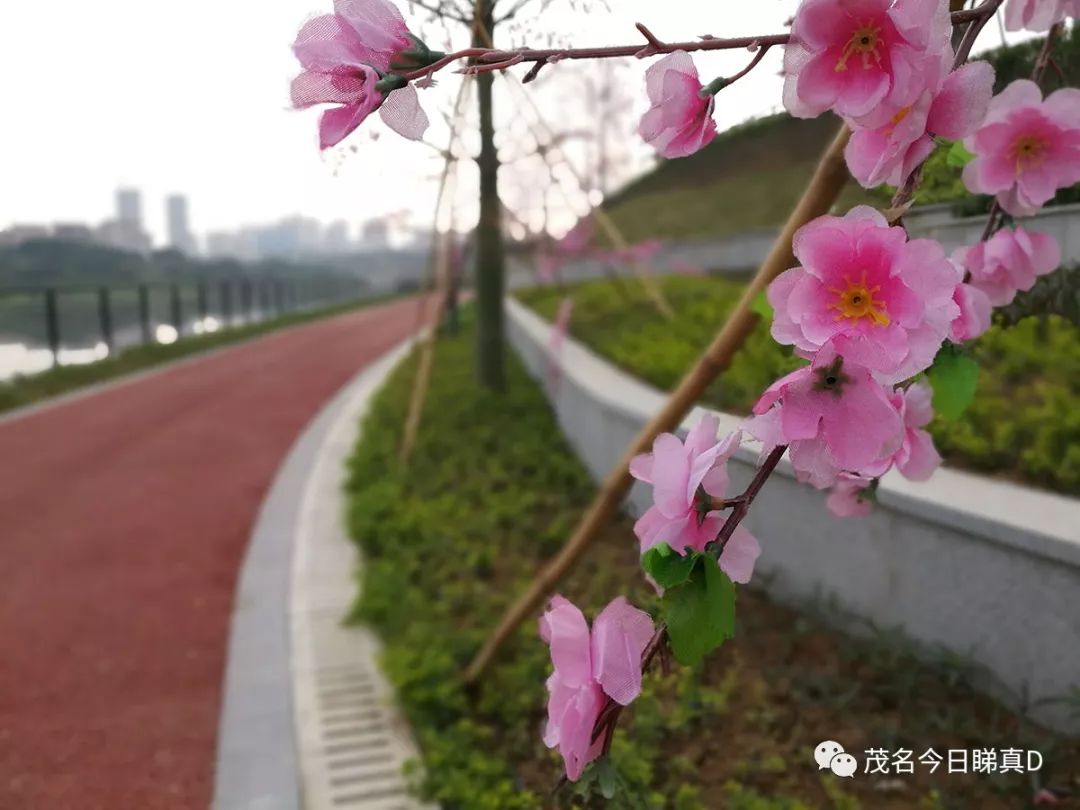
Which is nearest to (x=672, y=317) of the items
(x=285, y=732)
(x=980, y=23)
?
(x=285, y=732)

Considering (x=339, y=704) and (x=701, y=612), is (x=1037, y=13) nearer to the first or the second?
(x=701, y=612)

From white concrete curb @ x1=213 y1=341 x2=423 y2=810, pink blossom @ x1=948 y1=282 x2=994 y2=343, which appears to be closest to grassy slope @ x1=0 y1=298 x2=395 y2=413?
white concrete curb @ x1=213 y1=341 x2=423 y2=810

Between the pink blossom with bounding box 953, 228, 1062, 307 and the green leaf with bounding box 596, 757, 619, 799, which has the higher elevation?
the pink blossom with bounding box 953, 228, 1062, 307

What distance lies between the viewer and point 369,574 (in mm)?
3893

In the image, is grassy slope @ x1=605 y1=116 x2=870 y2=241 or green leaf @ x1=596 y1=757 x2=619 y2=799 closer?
green leaf @ x1=596 y1=757 x2=619 y2=799

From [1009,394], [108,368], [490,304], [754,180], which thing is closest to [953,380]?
[1009,394]

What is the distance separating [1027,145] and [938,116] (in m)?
0.36

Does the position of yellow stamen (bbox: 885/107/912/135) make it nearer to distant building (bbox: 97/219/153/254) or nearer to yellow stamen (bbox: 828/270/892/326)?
yellow stamen (bbox: 828/270/892/326)

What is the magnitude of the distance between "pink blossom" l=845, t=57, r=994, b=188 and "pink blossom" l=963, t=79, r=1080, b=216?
0.29m

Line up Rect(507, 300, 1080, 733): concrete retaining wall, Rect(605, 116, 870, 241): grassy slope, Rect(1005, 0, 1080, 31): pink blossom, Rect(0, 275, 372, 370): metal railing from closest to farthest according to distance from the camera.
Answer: Rect(1005, 0, 1080, 31): pink blossom < Rect(507, 300, 1080, 733): concrete retaining wall < Rect(605, 116, 870, 241): grassy slope < Rect(0, 275, 372, 370): metal railing

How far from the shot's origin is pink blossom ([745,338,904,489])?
27.1 inches

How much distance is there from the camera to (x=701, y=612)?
2.54 feet

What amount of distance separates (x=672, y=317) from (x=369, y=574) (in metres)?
3.17

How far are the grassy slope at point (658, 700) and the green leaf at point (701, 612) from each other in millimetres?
351
